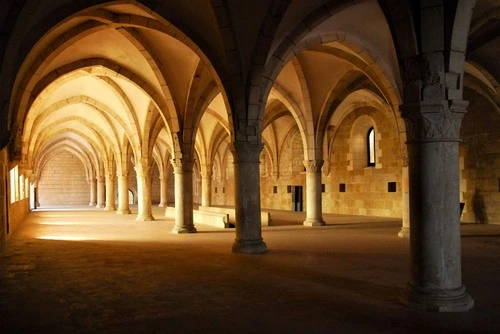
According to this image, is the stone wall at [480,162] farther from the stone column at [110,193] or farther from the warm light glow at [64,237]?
the stone column at [110,193]

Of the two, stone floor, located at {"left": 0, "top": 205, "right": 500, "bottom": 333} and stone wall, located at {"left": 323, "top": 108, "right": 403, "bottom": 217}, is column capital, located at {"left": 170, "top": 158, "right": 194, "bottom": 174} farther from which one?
stone wall, located at {"left": 323, "top": 108, "right": 403, "bottom": 217}

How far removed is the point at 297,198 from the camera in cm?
2444

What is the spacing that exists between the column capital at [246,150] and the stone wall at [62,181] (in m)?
32.7

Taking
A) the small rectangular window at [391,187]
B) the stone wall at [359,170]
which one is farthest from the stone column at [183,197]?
the small rectangular window at [391,187]

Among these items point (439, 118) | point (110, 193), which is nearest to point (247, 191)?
point (439, 118)

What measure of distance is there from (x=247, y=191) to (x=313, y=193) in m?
6.22

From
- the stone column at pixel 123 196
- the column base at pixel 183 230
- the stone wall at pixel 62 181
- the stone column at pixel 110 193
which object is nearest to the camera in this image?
the column base at pixel 183 230

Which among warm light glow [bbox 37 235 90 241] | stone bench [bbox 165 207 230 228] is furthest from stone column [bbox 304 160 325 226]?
warm light glow [bbox 37 235 90 241]

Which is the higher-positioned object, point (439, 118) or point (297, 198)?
point (439, 118)

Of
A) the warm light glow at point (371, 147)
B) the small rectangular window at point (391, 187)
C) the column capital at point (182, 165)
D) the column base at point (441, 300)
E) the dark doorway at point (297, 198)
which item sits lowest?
the column base at point (441, 300)

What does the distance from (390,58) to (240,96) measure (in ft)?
13.5

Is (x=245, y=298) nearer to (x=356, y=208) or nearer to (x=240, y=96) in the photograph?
(x=240, y=96)

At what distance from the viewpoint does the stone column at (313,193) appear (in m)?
14.5

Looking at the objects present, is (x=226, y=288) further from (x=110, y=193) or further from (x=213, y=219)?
(x=110, y=193)
